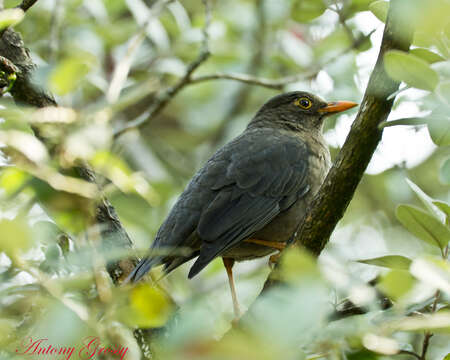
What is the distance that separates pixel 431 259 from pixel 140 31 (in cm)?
396

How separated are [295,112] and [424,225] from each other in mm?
4019

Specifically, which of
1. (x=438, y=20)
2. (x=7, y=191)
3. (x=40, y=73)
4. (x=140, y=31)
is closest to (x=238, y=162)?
(x=140, y=31)

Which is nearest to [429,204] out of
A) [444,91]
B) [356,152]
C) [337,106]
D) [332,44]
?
[356,152]

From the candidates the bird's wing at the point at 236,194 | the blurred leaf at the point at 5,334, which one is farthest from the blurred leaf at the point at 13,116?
the bird's wing at the point at 236,194

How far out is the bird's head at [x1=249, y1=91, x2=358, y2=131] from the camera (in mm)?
6234

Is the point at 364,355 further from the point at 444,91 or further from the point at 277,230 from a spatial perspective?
the point at 277,230

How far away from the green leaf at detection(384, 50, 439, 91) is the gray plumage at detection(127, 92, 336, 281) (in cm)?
255

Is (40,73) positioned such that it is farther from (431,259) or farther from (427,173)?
(427,173)

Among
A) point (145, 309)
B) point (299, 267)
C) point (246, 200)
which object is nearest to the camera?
point (299, 267)

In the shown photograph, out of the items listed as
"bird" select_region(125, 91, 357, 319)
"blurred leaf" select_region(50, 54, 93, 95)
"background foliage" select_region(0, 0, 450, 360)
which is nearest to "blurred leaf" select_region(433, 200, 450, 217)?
"background foliage" select_region(0, 0, 450, 360)

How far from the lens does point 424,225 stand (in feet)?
8.00

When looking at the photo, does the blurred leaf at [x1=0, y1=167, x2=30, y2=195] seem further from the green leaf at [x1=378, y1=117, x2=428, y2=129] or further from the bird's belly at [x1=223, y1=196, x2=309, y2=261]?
the bird's belly at [x1=223, y1=196, x2=309, y2=261]

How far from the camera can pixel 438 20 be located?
6.48ft

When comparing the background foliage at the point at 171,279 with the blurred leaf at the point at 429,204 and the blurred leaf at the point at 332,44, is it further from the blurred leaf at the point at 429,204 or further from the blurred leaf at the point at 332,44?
the blurred leaf at the point at 332,44
